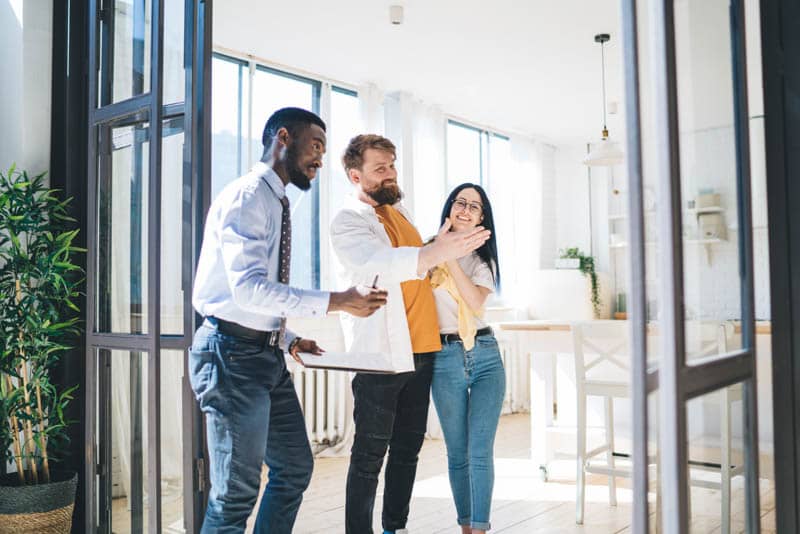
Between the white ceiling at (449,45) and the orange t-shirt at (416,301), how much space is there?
201cm

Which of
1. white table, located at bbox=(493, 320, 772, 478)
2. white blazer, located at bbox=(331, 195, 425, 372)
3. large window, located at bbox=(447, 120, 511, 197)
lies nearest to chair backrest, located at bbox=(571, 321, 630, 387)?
white table, located at bbox=(493, 320, 772, 478)

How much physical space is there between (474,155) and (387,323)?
470 centimetres

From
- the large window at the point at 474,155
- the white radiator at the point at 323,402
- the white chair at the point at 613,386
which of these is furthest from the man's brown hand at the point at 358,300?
the large window at the point at 474,155

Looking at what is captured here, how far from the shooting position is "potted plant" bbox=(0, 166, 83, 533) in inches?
99.1

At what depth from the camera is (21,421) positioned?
8.74 ft

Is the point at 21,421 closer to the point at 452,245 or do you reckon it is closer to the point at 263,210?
the point at 263,210

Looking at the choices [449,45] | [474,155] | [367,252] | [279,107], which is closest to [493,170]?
[474,155]

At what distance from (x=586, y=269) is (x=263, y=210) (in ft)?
18.9

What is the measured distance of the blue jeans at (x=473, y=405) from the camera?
8.18 ft

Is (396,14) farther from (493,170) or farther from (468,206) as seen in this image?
(493,170)

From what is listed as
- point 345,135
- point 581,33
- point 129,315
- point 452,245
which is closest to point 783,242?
point 452,245

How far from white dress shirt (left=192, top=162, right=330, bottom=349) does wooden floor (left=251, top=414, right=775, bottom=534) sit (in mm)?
1541

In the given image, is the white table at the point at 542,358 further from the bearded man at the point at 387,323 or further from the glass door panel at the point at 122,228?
the glass door panel at the point at 122,228

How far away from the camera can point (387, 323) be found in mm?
2264
